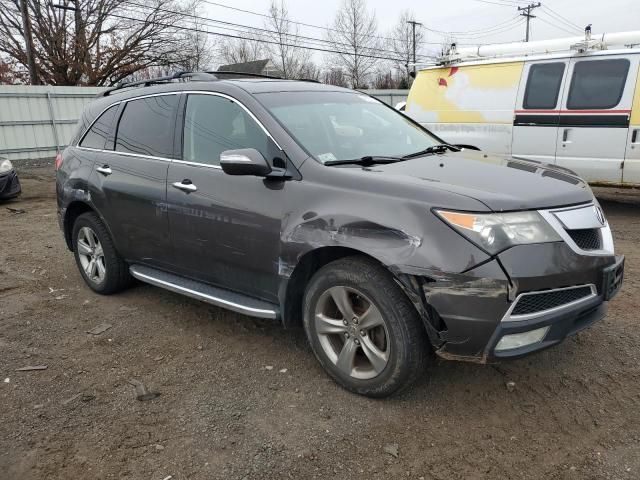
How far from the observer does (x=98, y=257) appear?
188 inches

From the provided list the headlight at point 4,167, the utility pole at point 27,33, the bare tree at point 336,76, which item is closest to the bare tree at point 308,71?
the bare tree at point 336,76

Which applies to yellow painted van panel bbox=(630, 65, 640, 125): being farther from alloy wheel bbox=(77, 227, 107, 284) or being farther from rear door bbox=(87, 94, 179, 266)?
alloy wheel bbox=(77, 227, 107, 284)

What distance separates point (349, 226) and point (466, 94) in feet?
20.0

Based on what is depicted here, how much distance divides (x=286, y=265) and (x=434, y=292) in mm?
939

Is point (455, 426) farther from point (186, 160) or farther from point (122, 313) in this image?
point (122, 313)

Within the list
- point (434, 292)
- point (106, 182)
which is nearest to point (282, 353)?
point (434, 292)

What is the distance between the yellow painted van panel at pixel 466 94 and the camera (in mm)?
7738

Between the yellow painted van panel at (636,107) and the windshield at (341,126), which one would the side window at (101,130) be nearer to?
the windshield at (341,126)

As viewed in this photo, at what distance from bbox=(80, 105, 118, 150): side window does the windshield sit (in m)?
1.76

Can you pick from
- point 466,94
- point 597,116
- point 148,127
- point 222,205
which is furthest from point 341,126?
point 466,94

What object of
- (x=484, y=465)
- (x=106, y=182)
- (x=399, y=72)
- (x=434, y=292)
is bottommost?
(x=484, y=465)

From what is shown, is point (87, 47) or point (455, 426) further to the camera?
point (87, 47)

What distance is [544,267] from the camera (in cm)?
253

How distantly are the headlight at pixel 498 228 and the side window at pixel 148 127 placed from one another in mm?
2275
